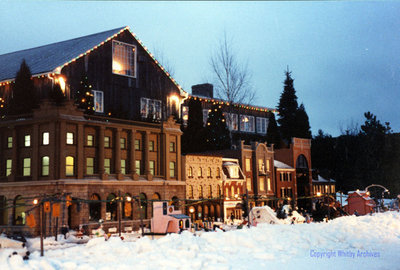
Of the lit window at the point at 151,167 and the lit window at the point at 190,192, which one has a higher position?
the lit window at the point at 151,167

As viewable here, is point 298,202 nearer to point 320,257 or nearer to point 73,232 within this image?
point 73,232

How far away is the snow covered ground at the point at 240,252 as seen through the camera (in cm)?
2195

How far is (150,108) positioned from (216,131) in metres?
11.6

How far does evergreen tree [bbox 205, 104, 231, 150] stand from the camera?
68.2 metres

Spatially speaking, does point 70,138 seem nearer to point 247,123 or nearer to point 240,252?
point 240,252

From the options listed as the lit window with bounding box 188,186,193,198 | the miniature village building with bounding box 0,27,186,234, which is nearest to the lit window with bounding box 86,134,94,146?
the miniature village building with bounding box 0,27,186,234

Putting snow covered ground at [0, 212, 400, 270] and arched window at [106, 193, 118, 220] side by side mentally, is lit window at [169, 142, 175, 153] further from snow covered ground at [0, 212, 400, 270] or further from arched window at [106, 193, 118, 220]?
snow covered ground at [0, 212, 400, 270]

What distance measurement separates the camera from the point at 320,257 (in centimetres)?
2606

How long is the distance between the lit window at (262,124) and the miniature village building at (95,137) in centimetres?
2495

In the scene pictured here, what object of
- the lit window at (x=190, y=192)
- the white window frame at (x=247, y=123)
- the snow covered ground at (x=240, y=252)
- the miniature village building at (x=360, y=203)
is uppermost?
the white window frame at (x=247, y=123)

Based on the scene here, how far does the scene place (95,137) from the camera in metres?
51.7

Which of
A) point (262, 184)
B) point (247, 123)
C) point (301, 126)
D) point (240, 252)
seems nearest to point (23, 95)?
point (240, 252)

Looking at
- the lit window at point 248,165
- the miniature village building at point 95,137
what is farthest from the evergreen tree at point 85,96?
the lit window at point 248,165

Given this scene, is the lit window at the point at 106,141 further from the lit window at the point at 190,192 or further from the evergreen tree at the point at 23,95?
the lit window at the point at 190,192
